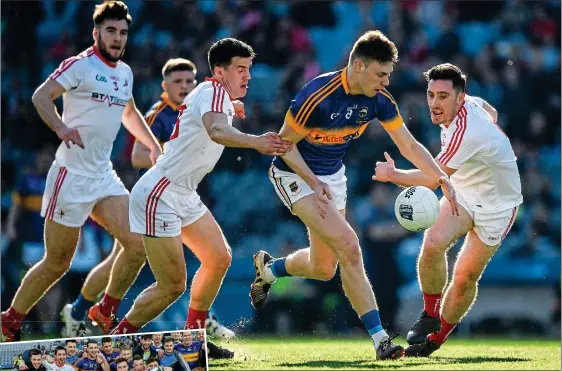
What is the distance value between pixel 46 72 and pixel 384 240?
707cm

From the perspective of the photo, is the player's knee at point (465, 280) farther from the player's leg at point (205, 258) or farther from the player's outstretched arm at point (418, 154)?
the player's leg at point (205, 258)

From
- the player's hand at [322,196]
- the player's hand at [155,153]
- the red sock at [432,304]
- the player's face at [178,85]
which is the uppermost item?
the player's face at [178,85]

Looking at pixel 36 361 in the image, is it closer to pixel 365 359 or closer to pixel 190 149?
pixel 190 149

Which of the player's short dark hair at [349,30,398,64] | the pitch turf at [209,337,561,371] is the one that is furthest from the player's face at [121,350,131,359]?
the player's short dark hair at [349,30,398,64]

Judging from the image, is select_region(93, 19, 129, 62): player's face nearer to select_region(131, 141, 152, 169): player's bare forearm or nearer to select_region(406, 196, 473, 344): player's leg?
select_region(131, 141, 152, 169): player's bare forearm

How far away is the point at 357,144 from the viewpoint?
1482cm

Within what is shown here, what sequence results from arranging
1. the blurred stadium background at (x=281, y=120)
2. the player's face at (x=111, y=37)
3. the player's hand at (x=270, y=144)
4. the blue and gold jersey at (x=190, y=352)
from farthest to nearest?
the blurred stadium background at (x=281, y=120) < the player's face at (x=111, y=37) < the player's hand at (x=270, y=144) < the blue and gold jersey at (x=190, y=352)

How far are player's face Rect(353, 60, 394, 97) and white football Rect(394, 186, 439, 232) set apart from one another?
90cm

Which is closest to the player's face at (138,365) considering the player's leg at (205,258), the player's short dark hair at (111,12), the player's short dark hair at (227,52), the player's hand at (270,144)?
the player's hand at (270,144)

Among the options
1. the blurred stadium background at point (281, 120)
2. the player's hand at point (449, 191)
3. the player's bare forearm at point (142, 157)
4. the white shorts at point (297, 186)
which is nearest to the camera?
the player's hand at point (449, 191)

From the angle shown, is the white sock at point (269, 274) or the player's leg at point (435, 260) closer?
the player's leg at point (435, 260)

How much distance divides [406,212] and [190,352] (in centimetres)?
252

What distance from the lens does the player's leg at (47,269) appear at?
877 centimetres

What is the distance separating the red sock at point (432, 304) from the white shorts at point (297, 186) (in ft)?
3.41
